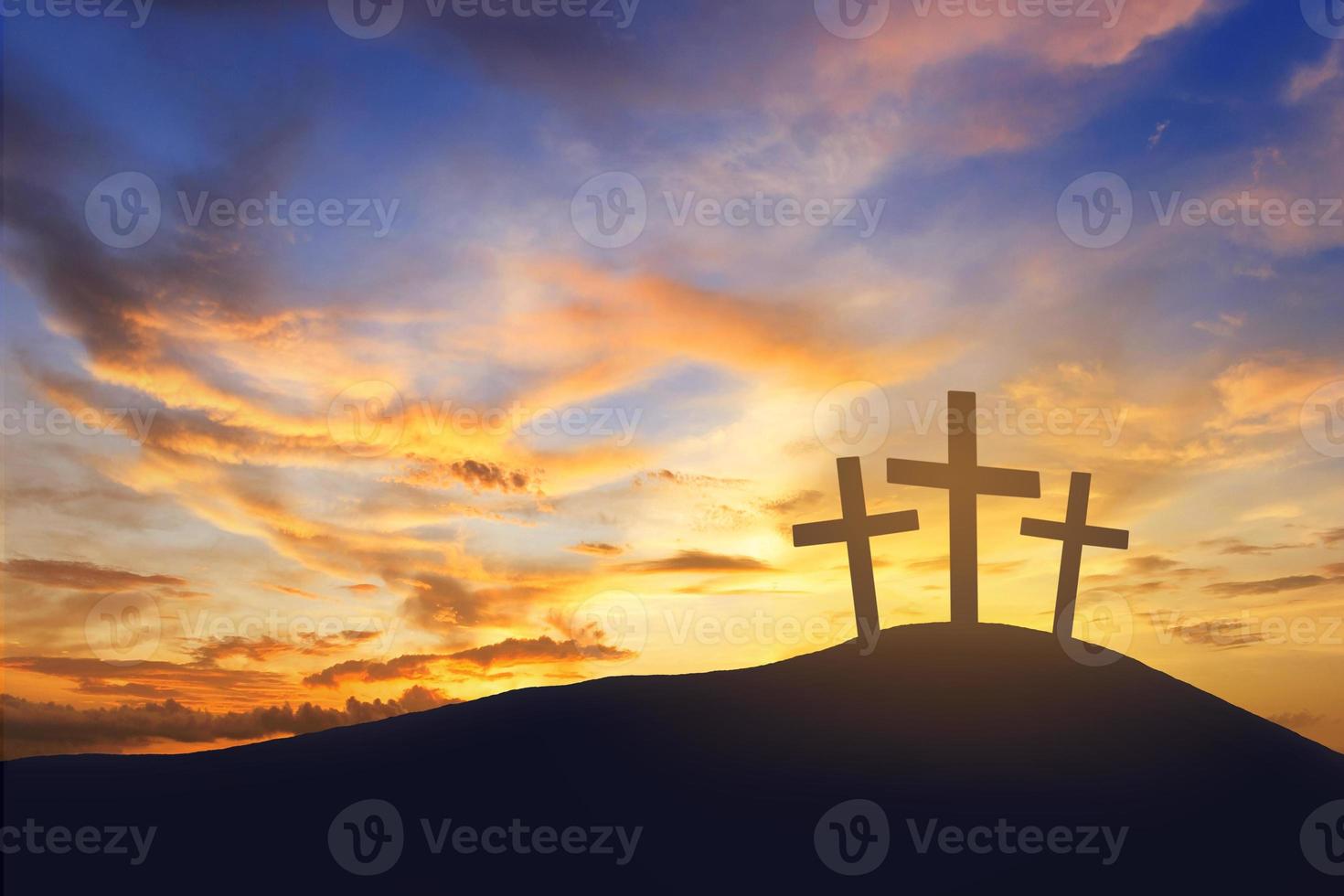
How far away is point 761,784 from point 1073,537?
8074 mm

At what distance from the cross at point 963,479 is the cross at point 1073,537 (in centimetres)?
79

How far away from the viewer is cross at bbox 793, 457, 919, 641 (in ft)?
61.2

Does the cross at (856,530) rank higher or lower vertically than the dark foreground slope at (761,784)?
higher

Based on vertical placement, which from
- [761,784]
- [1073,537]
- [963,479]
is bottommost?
[761,784]

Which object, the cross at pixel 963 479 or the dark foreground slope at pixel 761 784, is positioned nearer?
the dark foreground slope at pixel 761 784

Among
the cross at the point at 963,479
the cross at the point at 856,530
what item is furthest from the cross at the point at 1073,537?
the cross at the point at 856,530

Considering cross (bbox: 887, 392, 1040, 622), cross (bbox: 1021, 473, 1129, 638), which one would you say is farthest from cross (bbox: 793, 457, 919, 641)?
cross (bbox: 1021, 473, 1129, 638)

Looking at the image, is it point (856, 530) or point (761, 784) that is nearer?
point (761, 784)

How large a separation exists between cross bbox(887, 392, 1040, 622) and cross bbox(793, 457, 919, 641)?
0.91 m

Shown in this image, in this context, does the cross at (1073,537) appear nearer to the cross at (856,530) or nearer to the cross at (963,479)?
the cross at (963,479)

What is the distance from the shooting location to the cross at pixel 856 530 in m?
18.6

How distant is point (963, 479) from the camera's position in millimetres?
19031

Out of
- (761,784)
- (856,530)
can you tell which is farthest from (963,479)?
(761,784)

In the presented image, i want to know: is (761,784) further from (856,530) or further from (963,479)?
(963,479)
